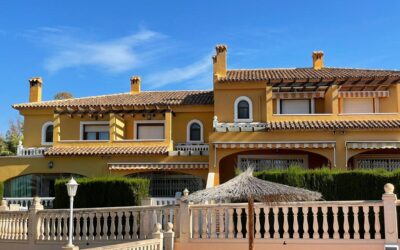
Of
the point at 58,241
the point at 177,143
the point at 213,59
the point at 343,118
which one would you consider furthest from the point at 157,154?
the point at 58,241

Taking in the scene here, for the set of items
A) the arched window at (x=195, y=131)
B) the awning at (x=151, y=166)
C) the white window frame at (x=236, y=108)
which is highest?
the white window frame at (x=236, y=108)

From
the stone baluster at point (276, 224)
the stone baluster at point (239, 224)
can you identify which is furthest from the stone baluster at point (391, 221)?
the stone baluster at point (239, 224)

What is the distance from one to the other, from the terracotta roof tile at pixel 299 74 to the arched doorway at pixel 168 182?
6478 mm

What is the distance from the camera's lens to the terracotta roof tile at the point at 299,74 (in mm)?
30562

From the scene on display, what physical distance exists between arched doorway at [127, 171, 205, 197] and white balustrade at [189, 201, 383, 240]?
1692cm

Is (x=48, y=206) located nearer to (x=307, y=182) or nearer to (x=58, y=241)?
(x=58, y=241)

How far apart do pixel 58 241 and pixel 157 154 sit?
14.9m

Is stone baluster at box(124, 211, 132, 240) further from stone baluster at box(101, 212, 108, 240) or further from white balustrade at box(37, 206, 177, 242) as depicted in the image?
stone baluster at box(101, 212, 108, 240)

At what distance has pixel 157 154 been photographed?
101 ft

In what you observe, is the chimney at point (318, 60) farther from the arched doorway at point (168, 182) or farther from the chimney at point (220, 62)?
the arched doorway at point (168, 182)

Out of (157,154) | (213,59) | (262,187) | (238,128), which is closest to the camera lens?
(262,187)

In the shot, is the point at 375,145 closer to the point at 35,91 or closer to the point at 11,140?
the point at 35,91

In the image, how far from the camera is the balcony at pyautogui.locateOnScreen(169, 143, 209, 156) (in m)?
30.5

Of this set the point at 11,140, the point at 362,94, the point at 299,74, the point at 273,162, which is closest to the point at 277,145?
the point at 273,162
